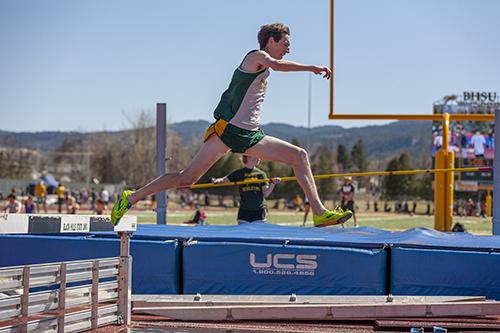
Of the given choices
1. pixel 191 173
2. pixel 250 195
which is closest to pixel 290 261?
pixel 191 173

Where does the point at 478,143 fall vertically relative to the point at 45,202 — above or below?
above

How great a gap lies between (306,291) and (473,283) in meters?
1.59

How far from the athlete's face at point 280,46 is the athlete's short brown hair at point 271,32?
0.08ft

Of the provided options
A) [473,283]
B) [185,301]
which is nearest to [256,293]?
[185,301]

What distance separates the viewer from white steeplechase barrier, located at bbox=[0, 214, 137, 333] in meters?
5.73

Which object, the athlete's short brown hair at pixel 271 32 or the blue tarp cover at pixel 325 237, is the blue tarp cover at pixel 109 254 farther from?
the athlete's short brown hair at pixel 271 32

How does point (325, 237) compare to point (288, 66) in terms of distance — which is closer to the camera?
point (288, 66)

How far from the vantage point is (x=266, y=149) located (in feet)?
21.9

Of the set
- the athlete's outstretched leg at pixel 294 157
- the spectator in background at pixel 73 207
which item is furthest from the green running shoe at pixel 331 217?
the spectator in background at pixel 73 207

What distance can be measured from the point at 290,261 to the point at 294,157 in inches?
72.8

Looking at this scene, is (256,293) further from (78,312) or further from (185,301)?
(78,312)

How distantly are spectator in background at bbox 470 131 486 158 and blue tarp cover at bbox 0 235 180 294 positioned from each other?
3618 centimetres

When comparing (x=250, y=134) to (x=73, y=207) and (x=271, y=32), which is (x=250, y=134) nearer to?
(x=271, y=32)

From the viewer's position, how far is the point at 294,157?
6.72 metres
